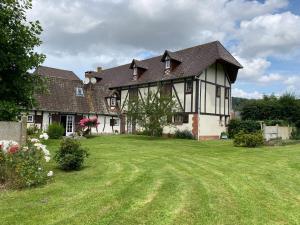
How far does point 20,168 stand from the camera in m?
8.42

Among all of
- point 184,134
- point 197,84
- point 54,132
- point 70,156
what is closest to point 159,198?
point 70,156

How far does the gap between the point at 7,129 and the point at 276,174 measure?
8829 millimetres

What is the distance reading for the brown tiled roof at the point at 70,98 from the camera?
30.6 meters

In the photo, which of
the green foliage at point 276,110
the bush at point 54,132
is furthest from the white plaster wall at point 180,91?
the green foliage at point 276,110

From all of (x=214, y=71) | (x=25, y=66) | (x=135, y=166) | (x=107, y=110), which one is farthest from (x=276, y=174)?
(x=107, y=110)

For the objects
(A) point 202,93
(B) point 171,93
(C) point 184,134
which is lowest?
(C) point 184,134

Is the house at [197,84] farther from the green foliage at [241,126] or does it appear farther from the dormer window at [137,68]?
the green foliage at [241,126]

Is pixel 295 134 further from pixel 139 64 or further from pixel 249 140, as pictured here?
pixel 139 64

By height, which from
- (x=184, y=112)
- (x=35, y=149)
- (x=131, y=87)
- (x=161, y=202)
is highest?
(x=131, y=87)

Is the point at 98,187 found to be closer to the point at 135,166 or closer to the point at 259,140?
the point at 135,166

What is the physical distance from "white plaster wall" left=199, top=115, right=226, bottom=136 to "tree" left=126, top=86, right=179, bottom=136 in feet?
9.16

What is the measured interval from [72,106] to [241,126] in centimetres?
1622

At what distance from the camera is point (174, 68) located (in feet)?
107

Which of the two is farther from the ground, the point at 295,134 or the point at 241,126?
the point at 241,126
